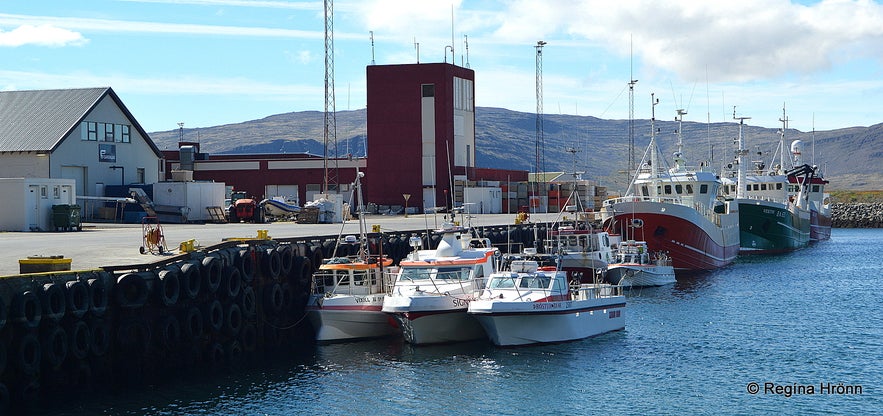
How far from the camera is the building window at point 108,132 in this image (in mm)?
73938

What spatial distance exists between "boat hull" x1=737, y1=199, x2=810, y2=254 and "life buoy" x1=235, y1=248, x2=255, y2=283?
59.5m

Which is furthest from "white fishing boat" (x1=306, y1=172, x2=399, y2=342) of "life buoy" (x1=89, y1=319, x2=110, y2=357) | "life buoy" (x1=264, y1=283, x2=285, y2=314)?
"life buoy" (x1=89, y1=319, x2=110, y2=357)

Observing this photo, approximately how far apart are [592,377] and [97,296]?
14.6 metres

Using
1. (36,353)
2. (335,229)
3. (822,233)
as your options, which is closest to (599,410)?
(36,353)

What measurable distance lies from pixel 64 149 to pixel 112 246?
31408mm

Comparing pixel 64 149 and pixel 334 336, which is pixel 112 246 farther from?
pixel 64 149

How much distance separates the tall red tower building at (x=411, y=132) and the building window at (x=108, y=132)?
27197 mm

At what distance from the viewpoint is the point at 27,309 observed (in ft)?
87.5

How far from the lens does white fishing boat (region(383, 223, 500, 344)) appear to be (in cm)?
3619

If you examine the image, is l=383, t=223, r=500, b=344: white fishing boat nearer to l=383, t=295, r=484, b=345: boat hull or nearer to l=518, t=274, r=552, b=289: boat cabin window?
l=383, t=295, r=484, b=345: boat hull

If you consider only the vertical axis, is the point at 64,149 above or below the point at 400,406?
above

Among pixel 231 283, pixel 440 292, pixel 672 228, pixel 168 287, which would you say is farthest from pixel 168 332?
pixel 672 228

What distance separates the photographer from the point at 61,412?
26766 millimetres

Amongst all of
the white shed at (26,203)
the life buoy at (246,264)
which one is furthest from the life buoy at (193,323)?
the white shed at (26,203)
